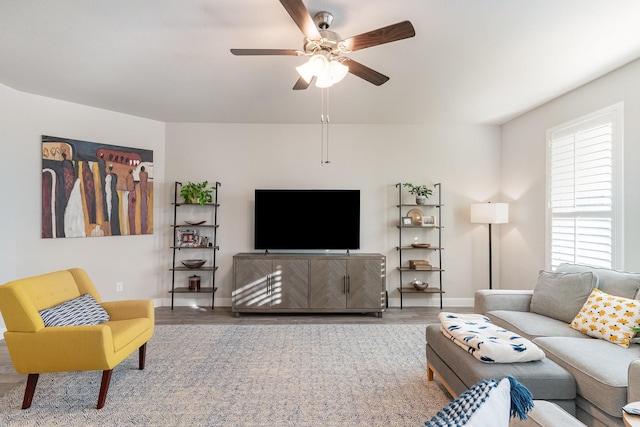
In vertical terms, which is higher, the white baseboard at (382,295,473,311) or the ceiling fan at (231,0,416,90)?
the ceiling fan at (231,0,416,90)

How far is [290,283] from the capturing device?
13.8 feet

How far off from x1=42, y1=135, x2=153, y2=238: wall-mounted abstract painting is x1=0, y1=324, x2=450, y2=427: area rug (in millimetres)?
1814

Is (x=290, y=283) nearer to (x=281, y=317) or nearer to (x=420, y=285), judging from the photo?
(x=281, y=317)

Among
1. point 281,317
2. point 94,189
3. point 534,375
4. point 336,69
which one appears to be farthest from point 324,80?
point 94,189

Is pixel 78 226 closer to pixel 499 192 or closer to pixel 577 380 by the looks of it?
pixel 577 380

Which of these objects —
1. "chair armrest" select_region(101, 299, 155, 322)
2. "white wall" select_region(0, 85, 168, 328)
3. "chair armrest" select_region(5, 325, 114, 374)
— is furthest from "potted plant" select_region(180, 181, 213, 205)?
"chair armrest" select_region(5, 325, 114, 374)

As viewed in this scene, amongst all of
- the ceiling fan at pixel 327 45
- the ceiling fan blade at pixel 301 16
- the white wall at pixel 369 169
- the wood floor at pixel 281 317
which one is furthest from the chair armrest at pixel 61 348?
the white wall at pixel 369 169

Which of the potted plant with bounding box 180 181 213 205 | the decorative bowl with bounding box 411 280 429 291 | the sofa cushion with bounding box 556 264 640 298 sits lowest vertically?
the decorative bowl with bounding box 411 280 429 291

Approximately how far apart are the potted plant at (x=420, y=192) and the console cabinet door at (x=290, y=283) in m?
1.81

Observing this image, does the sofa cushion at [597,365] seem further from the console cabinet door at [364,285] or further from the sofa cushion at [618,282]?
the console cabinet door at [364,285]

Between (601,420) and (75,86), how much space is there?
5076mm

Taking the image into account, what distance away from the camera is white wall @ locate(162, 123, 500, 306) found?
15.4 ft

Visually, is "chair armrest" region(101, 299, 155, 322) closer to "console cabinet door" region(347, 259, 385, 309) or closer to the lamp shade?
"console cabinet door" region(347, 259, 385, 309)

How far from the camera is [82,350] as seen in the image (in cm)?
208
